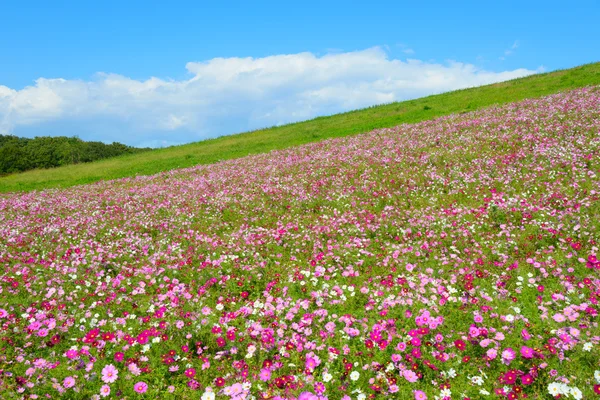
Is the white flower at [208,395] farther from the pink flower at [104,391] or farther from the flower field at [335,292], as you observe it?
the pink flower at [104,391]

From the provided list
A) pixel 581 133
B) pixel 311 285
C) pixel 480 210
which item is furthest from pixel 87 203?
pixel 581 133

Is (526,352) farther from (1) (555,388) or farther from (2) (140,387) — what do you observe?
(2) (140,387)

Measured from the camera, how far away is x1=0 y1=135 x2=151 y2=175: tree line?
235 ft

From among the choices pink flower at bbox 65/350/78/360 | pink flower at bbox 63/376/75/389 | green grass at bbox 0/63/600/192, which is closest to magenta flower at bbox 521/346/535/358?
pink flower at bbox 63/376/75/389

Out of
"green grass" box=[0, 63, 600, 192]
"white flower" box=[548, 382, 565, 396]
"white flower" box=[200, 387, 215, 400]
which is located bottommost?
"white flower" box=[548, 382, 565, 396]

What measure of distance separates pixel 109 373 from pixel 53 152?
301 ft

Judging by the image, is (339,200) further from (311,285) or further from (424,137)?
(424,137)

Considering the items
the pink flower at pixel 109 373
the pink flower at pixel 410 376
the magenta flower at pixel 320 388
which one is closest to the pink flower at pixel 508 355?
the pink flower at pixel 410 376

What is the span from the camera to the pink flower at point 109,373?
4379mm

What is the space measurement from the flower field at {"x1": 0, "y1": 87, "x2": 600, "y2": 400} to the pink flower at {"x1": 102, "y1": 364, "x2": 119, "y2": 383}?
2 cm

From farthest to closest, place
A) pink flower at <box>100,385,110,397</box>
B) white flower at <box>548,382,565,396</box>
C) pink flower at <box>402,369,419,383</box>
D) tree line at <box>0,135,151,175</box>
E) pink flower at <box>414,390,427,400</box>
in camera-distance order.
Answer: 1. tree line at <box>0,135,151,175</box>
2. pink flower at <box>100,385,110,397</box>
3. pink flower at <box>402,369,419,383</box>
4. pink flower at <box>414,390,427,400</box>
5. white flower at <box>548,382,565,396</box>

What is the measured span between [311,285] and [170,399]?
3.02 meters

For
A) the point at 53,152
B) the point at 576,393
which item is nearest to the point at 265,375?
the point at 576,393

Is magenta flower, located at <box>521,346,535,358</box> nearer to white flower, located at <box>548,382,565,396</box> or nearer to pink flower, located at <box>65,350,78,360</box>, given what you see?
white flower, located at <box>548,382,565,396</box>
